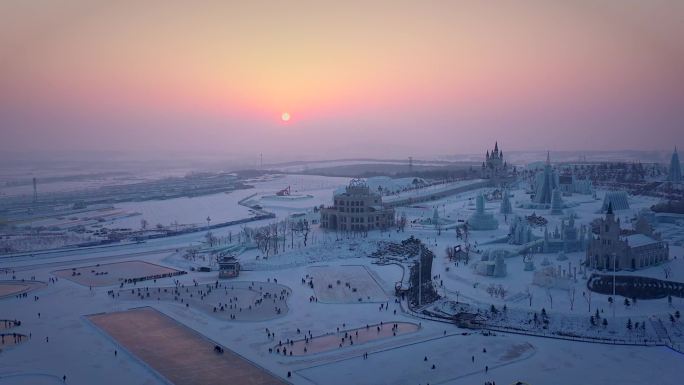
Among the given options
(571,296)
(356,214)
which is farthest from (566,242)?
(356,214)

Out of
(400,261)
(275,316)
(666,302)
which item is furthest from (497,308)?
(400,261)

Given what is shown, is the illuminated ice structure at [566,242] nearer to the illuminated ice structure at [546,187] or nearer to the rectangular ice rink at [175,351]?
the illuminated ice structure at [546,187]

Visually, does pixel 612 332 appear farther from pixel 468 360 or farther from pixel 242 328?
pixel 242 328

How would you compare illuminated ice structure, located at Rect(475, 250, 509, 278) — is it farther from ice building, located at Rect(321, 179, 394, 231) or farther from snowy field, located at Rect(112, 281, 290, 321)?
ice building, located at Rect(321, 179, 394, 231)

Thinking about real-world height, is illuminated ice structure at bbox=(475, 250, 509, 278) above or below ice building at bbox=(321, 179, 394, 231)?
below

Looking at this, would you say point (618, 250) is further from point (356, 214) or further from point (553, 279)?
point (356, 214)

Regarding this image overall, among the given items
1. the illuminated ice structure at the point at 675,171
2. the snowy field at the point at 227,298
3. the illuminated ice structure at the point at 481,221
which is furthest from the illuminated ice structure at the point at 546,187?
the snowy field at the point at 227,298

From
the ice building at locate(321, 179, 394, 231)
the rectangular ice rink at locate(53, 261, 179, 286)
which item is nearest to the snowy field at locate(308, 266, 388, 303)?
the rectangular ice rink at locate(53, 261, 179, 286)

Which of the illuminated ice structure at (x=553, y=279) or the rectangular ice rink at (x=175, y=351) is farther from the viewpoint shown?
the illuminated ice structure at (x=553, y=279)

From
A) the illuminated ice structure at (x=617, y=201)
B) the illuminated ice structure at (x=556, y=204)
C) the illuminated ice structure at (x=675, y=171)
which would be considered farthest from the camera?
the illuminated ice structure at (x=675, y=171)
